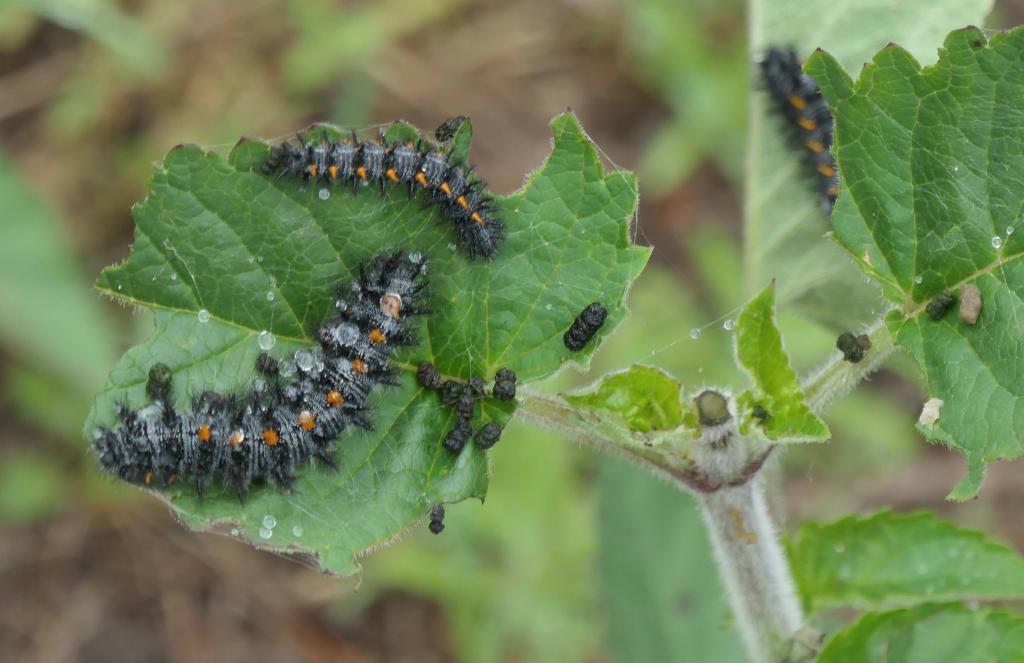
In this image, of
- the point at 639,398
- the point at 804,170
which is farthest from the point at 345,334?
the point at 804,170

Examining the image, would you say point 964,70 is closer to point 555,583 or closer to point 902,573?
point 902,573

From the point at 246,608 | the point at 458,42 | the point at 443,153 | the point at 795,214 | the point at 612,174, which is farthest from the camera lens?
the point at 458,42

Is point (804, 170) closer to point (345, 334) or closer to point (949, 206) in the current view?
point (949, 206)

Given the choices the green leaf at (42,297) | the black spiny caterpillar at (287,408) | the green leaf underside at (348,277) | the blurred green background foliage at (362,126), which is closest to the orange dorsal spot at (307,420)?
the black spiny caterpillar at (287,408)

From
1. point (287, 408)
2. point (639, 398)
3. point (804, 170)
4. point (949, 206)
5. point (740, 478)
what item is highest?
point (949, 206)

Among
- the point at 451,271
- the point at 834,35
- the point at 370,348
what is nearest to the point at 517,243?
the point at 451,271

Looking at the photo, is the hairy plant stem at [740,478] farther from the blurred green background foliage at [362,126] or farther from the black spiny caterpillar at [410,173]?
the blurred green background foliage at [362,126]
